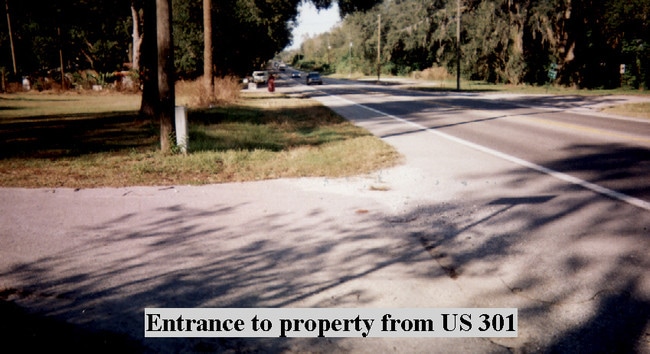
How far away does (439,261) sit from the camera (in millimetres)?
4434

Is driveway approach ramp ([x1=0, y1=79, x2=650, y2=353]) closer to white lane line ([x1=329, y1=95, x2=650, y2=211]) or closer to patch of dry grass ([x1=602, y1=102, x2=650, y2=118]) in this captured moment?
white lane line ([x1=329, y1=95, x2=650, y2=211])

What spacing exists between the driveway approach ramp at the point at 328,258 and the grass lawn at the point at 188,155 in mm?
874

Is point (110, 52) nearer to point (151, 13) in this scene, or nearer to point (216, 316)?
Result: point (151, 13)

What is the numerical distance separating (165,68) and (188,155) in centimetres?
207

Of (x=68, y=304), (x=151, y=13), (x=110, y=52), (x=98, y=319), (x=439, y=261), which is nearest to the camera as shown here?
(x=98, y=319)

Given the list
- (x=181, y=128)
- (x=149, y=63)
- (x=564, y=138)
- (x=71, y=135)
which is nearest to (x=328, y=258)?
(x=181, y=128)

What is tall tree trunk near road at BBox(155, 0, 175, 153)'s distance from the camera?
9.85m

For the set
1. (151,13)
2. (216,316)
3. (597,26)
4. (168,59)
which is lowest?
(216,316)

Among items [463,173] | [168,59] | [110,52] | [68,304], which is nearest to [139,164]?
[168,59]

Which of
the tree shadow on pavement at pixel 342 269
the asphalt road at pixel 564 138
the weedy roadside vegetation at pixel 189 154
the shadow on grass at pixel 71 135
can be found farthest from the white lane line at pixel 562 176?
the shadow on grass at pixel 71 135

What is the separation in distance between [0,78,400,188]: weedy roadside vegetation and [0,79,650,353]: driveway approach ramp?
34.0 inches

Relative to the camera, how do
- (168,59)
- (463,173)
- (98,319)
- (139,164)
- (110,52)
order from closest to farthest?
(98,319), (463,173), (139,164), (168,59), (110,52)

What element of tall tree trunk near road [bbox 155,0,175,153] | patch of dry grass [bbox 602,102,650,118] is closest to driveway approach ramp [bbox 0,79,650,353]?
tall tree trunk near road [bbox 155,0,175,153]

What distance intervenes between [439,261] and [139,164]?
6.67 meters
